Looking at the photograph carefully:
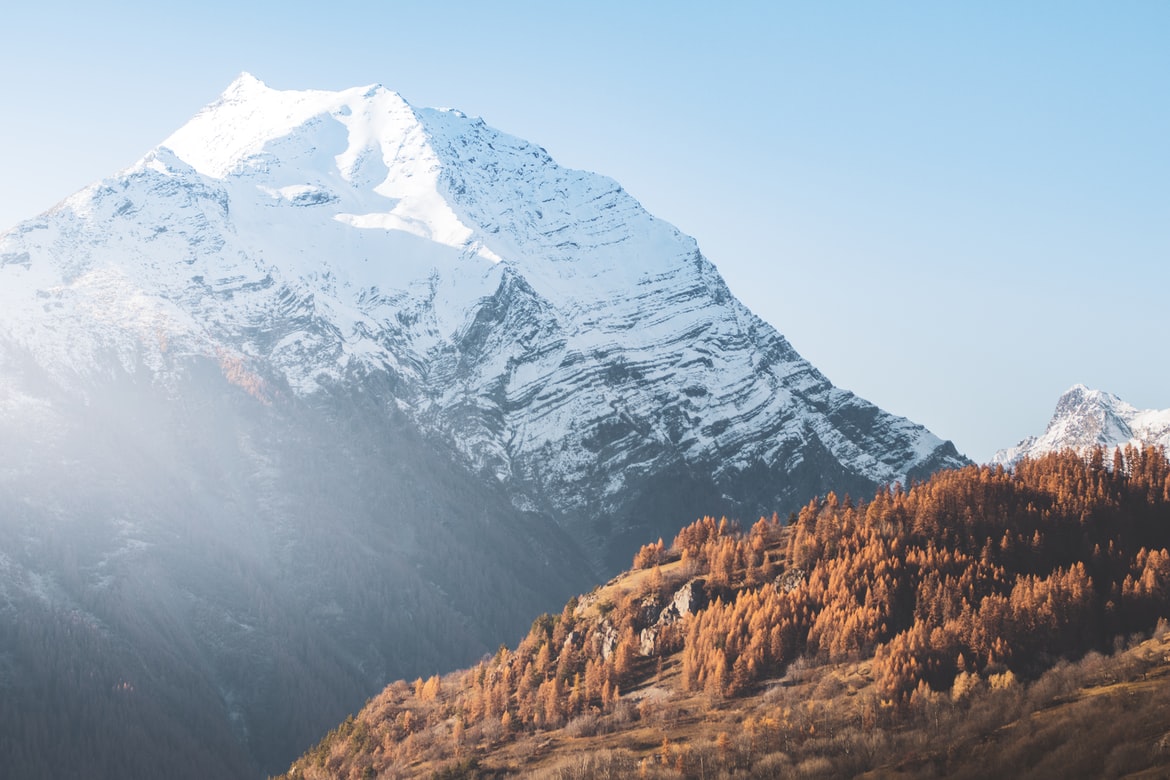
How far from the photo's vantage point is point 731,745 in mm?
196625

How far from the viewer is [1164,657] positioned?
196 m

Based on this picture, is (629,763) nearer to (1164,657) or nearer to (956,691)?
(956,691)

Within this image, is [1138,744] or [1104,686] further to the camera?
[1104,686]

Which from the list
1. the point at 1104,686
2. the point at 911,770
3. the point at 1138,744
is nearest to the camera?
the point at 1138,744

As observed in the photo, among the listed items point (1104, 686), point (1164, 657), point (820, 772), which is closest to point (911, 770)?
point (820, 772)

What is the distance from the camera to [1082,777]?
15525 centimetres

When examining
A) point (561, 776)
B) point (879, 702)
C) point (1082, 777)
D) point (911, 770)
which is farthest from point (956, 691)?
point (561, 776)

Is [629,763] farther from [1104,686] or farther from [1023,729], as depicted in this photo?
[1104,686]

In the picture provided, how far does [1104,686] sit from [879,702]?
3474 cm

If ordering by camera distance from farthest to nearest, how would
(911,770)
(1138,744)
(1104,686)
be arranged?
(1104,686) → (911,770) → (1138,744)

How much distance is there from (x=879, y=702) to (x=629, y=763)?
140 feet

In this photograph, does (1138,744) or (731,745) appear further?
(731,745)

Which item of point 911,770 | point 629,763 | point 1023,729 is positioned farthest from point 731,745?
point 1023,729

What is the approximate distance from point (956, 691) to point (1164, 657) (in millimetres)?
33556
